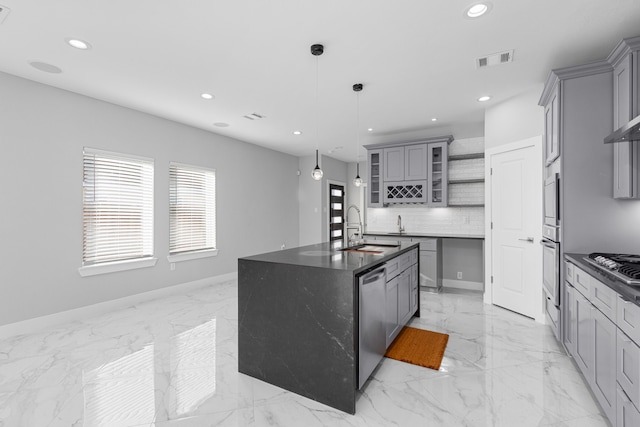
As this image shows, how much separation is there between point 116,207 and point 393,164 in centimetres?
452

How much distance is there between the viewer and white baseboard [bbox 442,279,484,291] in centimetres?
516

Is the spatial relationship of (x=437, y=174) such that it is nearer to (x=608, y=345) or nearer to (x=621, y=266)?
(x=621, y=266)

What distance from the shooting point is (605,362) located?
178cm

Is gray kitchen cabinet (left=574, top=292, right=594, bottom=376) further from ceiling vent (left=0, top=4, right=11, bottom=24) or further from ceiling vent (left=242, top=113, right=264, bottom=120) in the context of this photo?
ceiling vent (left=0, top=4, right=11, bottom=24)

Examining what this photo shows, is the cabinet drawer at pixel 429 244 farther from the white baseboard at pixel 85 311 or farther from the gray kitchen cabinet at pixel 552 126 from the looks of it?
the white baseboard at pixel 85 311

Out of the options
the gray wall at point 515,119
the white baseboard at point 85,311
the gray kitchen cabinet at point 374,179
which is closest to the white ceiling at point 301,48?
the gray wall at point 515,119

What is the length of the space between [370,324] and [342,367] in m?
0.38

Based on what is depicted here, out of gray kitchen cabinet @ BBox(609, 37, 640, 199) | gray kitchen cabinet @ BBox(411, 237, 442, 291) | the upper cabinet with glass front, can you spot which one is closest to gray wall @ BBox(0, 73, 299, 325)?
the upper cabinet with glass front

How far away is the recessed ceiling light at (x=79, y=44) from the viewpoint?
2.58 metres

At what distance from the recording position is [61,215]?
3576mm

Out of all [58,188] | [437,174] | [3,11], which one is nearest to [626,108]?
[437,174]

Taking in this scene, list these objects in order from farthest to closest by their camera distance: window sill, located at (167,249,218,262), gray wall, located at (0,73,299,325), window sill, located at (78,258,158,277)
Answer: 1. window sill, located at (167,249,218,262)
2. window sill, located at (78,258,158,277)
3. gray wall, located at (0,73,299,325)

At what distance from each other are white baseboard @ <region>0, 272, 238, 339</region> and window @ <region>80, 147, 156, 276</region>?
45 centimetres

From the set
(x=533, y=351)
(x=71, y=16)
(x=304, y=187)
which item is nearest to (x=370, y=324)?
(x=533, y=351)
